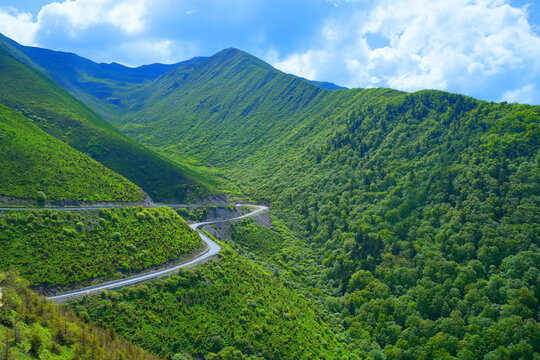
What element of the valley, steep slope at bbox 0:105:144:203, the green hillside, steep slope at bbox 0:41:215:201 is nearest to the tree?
the valley

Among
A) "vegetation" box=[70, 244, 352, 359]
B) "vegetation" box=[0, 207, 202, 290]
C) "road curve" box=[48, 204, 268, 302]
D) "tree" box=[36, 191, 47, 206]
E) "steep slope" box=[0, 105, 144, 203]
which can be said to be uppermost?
"steep slope" box=[0, 105, 144, 203]

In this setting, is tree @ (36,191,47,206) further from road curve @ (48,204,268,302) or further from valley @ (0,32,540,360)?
road curve @ (48,204,268,302)

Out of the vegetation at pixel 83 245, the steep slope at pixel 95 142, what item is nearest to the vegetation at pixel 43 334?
the vegetation at pixel 83 245

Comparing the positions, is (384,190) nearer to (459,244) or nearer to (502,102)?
(459,244)

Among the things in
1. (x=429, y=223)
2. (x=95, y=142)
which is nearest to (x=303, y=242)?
(x=429, y=223)

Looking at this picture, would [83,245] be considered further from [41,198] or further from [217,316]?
[217,316]

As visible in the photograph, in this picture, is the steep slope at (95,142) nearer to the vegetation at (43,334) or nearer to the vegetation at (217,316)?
the vegetation at (217,316)
